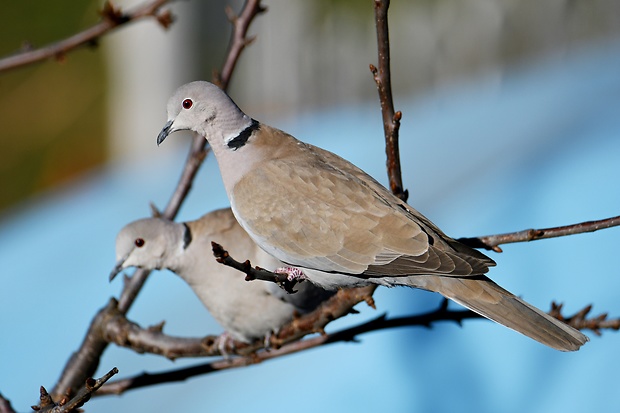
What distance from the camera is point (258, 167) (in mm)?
1636

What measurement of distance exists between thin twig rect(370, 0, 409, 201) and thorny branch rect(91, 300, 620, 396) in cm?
43

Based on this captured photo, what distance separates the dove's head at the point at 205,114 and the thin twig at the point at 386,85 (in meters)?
0.36

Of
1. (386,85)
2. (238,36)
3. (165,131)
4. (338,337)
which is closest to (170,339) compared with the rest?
(338,337)

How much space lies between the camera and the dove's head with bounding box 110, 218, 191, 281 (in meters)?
2.08

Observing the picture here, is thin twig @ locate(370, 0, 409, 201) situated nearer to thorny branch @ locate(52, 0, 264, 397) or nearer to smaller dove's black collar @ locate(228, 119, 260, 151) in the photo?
smaller dove's black collar @ locate(228, 119, 260, 151)

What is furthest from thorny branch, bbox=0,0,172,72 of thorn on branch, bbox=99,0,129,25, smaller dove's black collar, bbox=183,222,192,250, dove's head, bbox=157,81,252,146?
smaller dove's black collar, bbox=183,222,192,250

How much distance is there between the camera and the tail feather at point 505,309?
1381 millimetres

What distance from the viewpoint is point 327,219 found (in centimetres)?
158

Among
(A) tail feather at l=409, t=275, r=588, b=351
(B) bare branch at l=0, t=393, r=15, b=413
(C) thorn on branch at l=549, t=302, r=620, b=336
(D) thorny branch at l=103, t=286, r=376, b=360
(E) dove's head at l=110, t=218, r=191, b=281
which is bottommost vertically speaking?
(B) bare branch at l=0, t=393, r=15, b=413

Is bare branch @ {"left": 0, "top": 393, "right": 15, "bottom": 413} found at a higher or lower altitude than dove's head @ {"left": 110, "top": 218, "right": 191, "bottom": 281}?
lower

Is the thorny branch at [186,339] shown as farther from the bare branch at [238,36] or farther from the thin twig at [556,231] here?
the thin twig at [556,231]

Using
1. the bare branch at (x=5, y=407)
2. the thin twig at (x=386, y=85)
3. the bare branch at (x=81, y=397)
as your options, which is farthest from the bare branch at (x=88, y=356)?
the thin twig at (x=386, y=85)

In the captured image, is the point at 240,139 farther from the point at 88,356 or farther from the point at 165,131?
the point at 88,356

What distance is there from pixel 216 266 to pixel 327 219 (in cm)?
55
